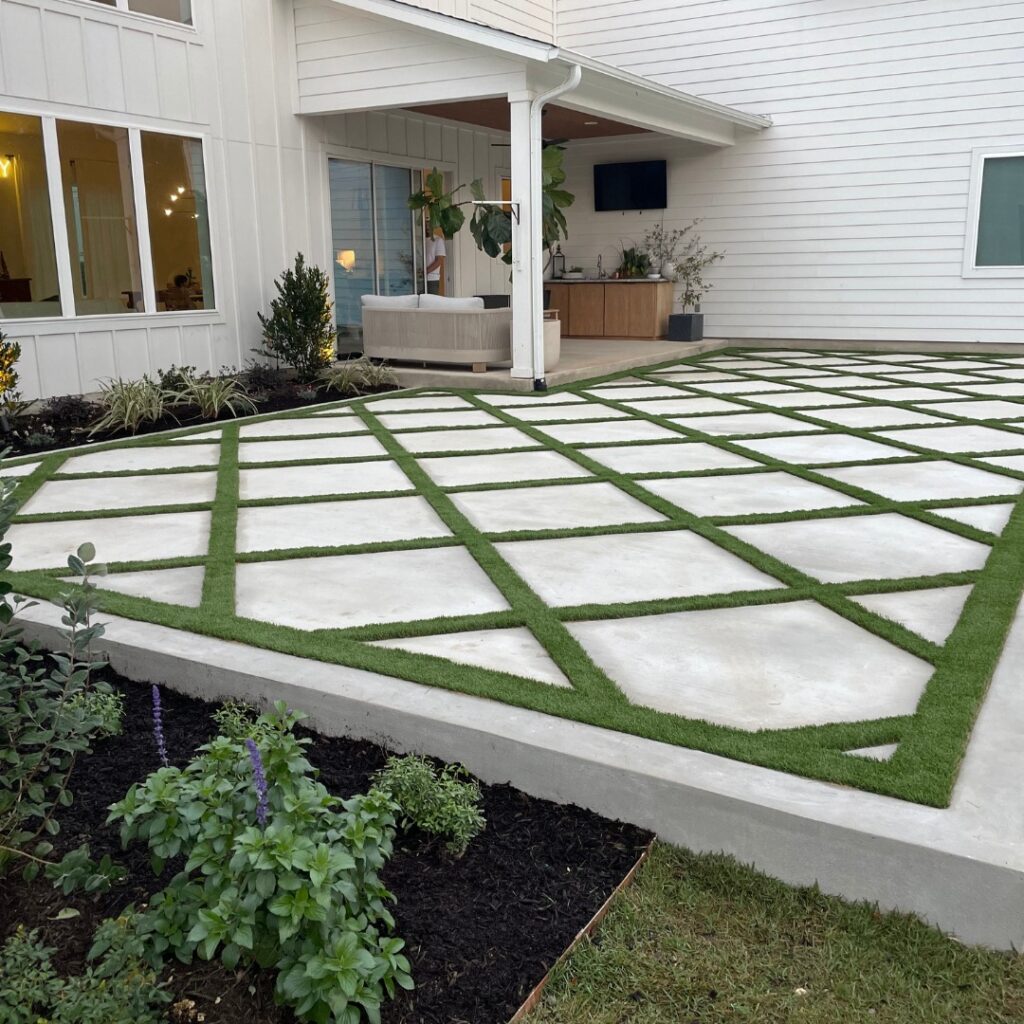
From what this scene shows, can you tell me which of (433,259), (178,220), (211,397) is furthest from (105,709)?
(433,259)

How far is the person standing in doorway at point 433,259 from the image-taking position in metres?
11.8

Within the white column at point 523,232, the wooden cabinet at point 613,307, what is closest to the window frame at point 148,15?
the white column at point 523,232

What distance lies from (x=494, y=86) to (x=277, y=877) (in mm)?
8067

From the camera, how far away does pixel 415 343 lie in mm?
9523

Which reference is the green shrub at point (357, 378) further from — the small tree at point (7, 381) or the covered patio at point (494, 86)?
the small tree at point (7, 381)

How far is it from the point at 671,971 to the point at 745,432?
529 centimetres

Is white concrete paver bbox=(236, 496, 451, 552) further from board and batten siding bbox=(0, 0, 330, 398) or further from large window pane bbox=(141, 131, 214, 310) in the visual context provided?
large window pane bbox=(141, 131, 214, 310)

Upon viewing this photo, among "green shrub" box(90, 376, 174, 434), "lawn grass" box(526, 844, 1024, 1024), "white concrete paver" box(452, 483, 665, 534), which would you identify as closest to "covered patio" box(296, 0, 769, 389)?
"green shrub" box(90, 376, 174, 434)

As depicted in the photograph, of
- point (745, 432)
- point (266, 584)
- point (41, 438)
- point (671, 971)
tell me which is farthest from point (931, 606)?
point (41, 438)

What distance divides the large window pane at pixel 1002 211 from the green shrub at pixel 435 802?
11272 millimetres

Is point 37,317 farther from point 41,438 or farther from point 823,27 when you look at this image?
point 823,27

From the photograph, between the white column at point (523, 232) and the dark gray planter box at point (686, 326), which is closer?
the white column at point (523, 232)

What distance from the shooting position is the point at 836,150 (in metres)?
11.8

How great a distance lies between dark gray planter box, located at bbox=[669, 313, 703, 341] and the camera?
12539mm
